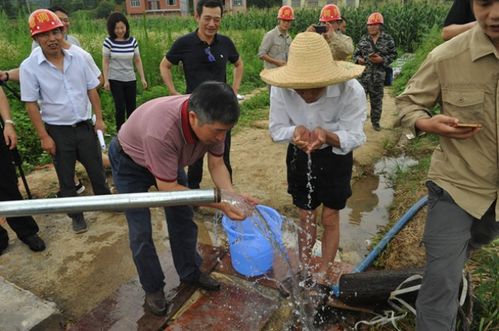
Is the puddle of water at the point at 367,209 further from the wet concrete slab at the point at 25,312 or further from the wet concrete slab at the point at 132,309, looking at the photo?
the wet concrete slab at the point at 25,312

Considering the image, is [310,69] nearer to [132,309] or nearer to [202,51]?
[202,51]

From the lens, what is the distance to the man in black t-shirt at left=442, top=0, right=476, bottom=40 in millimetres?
2205

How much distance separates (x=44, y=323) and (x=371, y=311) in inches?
83.2

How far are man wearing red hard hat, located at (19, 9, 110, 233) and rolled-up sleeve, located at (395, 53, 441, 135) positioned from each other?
8.97 feet

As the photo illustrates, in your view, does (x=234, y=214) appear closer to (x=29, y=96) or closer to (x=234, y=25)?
(x=29, y=96)

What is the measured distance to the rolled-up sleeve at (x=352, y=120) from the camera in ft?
7.93

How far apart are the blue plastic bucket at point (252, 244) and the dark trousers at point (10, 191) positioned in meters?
1.83

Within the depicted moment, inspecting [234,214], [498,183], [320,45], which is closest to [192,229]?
[234,214]

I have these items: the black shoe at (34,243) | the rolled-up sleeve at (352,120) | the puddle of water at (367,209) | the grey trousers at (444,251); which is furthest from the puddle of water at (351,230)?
the black shoe at (34,243)

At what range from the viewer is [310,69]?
7.61 feet

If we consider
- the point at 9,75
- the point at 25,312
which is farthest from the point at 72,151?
the point at 25,312

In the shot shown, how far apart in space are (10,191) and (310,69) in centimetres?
269

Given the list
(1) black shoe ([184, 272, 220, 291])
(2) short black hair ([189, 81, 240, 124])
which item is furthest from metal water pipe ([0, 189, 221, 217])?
(1) black shoe ([184, 272, 220, 291])

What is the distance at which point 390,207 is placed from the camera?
418 cm
